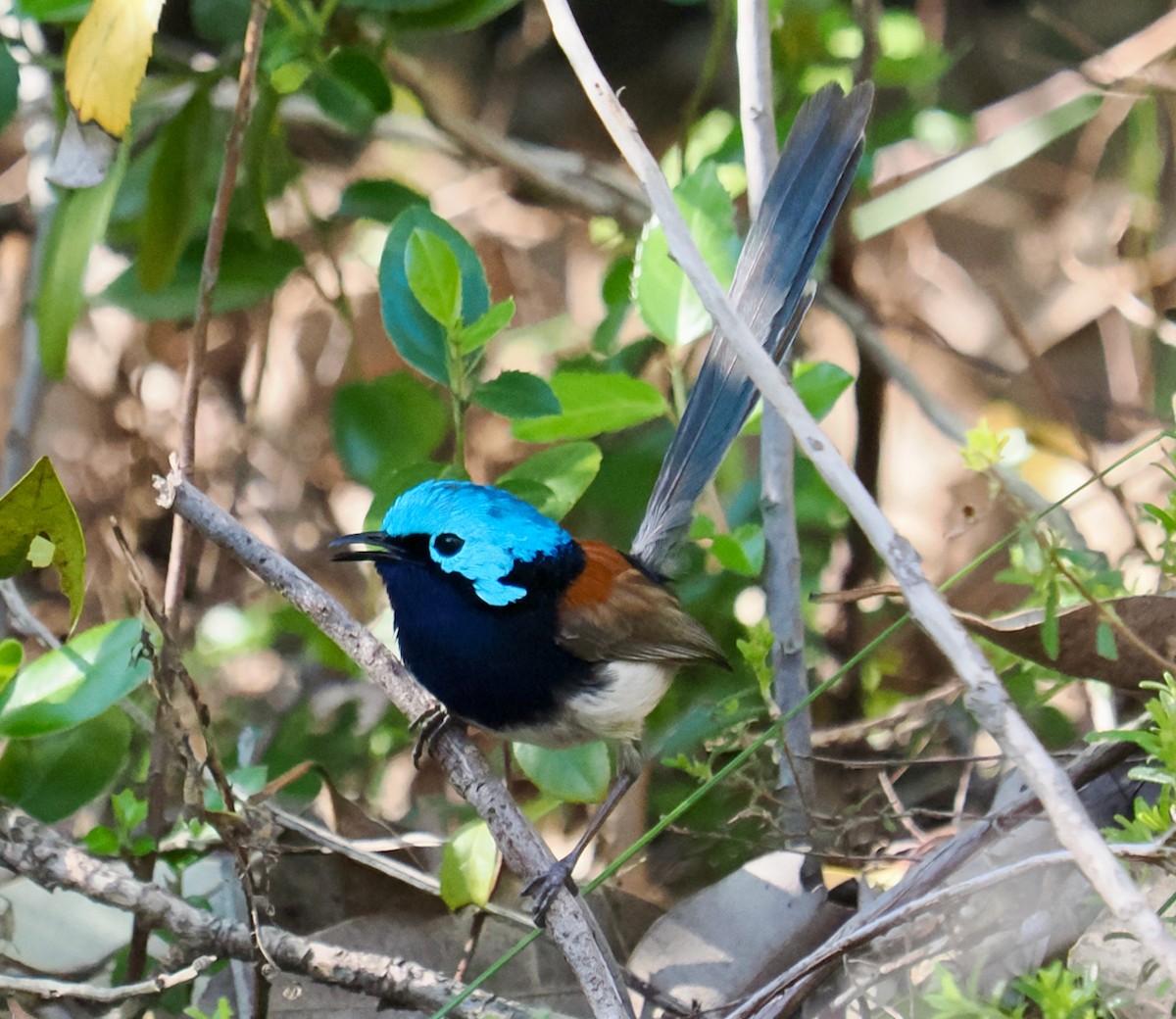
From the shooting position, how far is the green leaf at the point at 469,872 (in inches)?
109

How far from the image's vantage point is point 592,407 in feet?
9.94

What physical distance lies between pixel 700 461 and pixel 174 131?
1.55 meters

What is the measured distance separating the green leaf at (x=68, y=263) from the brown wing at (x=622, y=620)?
137cm

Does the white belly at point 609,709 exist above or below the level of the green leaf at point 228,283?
below

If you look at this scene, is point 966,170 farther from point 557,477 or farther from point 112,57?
point 112,57

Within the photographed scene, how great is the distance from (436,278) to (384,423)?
3.15ft

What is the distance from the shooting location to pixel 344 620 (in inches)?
100

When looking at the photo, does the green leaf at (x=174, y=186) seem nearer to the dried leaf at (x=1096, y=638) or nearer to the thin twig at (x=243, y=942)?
the thin twig at (x=243, y=942)

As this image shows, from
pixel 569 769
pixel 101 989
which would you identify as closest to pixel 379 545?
pixel 569 769

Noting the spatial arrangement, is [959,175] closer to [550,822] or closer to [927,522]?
[927,522]

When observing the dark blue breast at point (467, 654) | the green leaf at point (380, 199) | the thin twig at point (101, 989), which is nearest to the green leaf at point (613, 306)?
the green leaf at point (380, 199)

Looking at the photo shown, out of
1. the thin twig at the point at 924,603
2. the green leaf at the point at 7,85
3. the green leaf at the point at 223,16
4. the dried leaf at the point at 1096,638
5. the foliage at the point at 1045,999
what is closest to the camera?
the thin twig at the point at 924,603

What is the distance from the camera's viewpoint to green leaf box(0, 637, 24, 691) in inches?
102

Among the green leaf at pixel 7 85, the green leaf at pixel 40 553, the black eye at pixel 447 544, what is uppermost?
the green leaf at pixel 7 85
